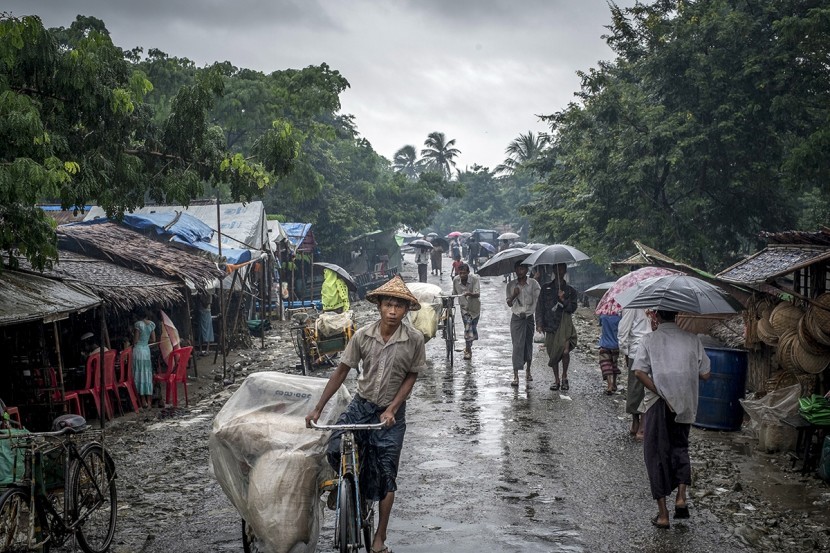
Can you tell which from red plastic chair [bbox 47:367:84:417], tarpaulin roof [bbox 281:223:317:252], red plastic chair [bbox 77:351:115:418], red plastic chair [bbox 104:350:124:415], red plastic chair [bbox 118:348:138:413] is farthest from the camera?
tarpaulin roof [bbox 281:223:317:252]

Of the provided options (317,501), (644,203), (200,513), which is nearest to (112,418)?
(200,513)

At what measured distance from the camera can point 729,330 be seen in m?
12.6

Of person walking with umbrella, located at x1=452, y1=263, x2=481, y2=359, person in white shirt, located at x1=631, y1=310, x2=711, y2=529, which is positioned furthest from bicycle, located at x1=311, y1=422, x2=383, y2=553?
person walking with umbrella, located at x1=452, y1=263, x2=481, y2=359

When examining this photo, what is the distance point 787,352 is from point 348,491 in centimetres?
609

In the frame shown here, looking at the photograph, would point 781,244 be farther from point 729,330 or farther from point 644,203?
point 644,203

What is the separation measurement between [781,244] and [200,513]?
317 inches

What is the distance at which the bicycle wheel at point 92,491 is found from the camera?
5.67m

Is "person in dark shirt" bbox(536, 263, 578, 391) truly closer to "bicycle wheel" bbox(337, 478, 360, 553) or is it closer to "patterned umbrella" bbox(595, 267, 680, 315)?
"patterned umbrella" bbox(595, 267, 680, 315)

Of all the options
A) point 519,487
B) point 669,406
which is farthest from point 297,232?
point 669,406

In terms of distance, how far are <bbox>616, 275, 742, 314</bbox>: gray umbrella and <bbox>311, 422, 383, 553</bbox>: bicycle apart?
2956 millimetres

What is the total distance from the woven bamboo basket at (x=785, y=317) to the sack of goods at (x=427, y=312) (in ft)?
20.0

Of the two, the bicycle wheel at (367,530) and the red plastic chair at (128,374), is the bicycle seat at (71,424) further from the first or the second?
the red plastic chair at (128,374)

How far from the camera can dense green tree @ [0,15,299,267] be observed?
7.82 m

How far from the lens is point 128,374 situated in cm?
1178
